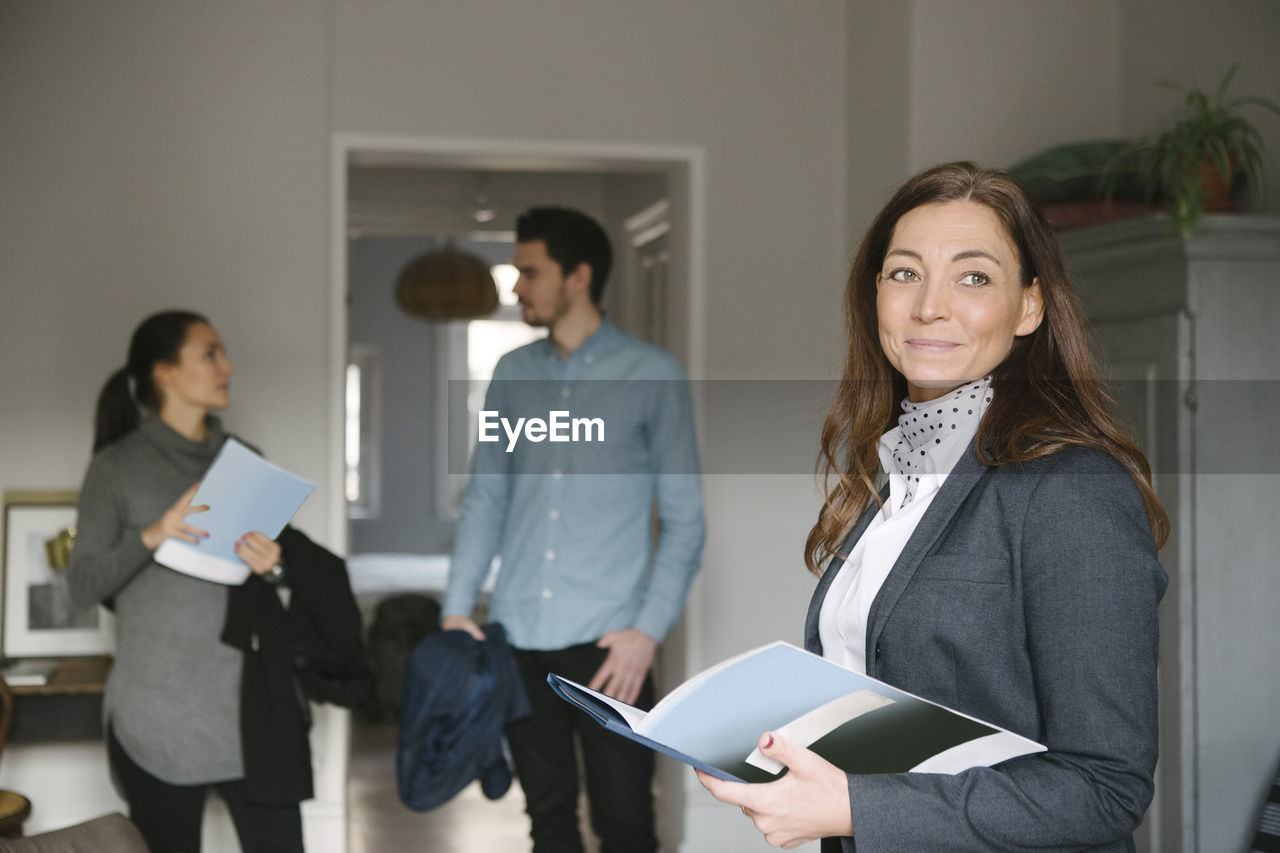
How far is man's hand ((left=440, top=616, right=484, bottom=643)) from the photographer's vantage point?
109 inches

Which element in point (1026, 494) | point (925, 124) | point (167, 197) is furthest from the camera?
point (167, 197)

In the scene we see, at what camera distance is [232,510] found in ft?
8.46

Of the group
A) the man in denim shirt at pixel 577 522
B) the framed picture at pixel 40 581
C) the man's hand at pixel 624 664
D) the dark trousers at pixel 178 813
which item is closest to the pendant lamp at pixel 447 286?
the framed picture at pixel 40 581

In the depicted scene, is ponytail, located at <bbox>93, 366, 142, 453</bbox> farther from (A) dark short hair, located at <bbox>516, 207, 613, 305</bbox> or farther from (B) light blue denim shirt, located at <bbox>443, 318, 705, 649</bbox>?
(A) dark short hair, located at <bbox>516, 207, 613, 305</bbox>

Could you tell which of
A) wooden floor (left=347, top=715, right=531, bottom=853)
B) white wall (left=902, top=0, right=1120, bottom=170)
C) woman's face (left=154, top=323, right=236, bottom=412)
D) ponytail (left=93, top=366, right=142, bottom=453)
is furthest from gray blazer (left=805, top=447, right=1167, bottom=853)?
wooden floor (left=347, top=715, right=531, bottom=853)

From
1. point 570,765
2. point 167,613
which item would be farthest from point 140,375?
point 570,765

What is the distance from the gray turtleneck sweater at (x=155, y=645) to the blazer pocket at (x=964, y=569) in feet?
5.95

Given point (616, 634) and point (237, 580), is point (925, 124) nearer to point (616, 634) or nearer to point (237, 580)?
point (616, 634)

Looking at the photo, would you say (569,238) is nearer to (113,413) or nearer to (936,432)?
(113,413)

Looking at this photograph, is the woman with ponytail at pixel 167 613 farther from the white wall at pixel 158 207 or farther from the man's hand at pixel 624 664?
the white wall at pixel 158 207

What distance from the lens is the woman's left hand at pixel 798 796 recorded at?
1094 mm

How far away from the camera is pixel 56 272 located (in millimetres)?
3695

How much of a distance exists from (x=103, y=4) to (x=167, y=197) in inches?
23.4

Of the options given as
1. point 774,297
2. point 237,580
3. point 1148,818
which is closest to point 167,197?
point 237,580
